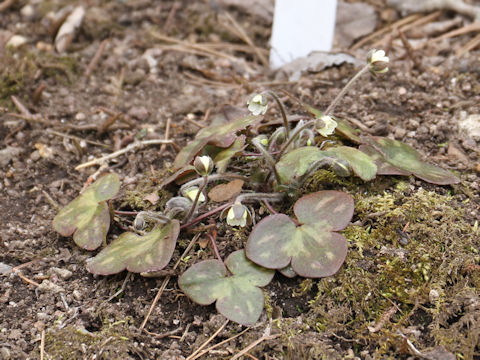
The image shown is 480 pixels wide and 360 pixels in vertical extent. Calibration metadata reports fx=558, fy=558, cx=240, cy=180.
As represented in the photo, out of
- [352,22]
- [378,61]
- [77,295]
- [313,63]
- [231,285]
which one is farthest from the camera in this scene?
[352,22]

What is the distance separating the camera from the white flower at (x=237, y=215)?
1.91 m

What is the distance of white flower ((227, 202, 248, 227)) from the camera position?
6.27ft

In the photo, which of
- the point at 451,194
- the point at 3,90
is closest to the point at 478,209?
the point at 451,194

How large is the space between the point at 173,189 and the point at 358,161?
0.77 m

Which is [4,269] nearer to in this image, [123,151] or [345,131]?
[123,151]

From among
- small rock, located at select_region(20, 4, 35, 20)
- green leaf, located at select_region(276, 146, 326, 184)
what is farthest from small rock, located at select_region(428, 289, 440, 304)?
small rock, located at select_region(20, 4, 35, 20)

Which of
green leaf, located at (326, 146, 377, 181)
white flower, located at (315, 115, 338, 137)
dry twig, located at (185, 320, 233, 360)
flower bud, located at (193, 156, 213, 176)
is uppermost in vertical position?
white flower, located at (315, 115, 338, 137)

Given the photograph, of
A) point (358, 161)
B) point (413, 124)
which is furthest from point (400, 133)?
point (358, 161)

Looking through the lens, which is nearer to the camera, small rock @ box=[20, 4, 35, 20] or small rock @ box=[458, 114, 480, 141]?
small rock @ box=[458, 114, 480, 141]

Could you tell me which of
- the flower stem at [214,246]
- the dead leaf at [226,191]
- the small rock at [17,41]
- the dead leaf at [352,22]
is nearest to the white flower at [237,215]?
the flower stem at [214,246]

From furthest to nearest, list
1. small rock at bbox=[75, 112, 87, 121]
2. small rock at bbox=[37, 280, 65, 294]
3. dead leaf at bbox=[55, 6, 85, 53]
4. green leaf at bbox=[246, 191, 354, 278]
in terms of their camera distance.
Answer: dead leaf at bbox=[55, 6, 85, 53] → small rock at bbox=[75, 112, 87, 121] → small rock at bbox=[37, 280, 65, 294] → green leaf at bbox=[246, 191, 354, 278]

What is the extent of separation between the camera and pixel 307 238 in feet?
6.27

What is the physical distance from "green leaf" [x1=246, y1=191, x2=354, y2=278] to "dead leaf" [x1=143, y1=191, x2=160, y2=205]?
0.51 m

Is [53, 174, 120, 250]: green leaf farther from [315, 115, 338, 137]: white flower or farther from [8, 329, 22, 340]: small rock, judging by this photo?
[315, 115, 338, 137]: white flower
